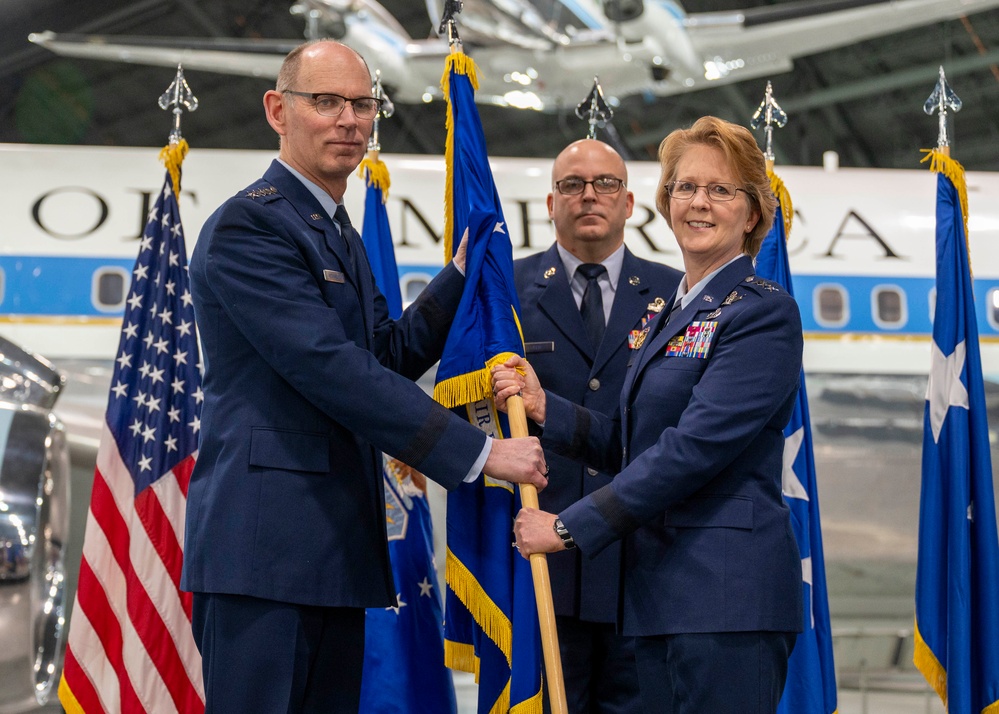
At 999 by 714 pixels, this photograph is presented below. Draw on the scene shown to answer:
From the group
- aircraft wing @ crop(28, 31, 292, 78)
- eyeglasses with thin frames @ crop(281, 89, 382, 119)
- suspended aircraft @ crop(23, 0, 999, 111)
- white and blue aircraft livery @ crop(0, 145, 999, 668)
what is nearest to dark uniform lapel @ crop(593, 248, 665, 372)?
eyeglasses with thin frames @ crop(281, 89, 382, 119)

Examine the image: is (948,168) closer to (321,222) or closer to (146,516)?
(321,222)

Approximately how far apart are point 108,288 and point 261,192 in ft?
12.0

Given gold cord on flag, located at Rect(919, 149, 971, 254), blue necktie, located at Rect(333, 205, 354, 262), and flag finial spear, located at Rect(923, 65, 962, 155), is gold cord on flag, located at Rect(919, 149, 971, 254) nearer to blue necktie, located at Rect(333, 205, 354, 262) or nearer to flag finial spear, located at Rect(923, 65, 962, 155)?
flag finial spear, located at Rect(923, 65, 962, 155)

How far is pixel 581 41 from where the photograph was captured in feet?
32.5

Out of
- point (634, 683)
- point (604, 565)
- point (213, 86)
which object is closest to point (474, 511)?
point (604, 565)

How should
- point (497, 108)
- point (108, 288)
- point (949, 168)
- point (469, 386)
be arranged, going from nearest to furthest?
point (469, 386) → point (949, 168) → point (108, 288) → point (497, 108)

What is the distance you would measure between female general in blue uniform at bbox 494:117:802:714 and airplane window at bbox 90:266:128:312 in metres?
3.99

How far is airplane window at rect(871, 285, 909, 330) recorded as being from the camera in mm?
6141

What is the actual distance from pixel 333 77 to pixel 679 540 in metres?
1.37

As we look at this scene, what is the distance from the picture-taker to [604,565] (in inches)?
120

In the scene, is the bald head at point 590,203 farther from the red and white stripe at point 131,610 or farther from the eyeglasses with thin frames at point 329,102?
the red and white stripe at point 131,610

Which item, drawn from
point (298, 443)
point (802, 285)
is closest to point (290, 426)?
point (298, 443)

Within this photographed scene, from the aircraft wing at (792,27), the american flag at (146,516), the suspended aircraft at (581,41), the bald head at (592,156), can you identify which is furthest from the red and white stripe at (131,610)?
the aircraft wing at (792,27)

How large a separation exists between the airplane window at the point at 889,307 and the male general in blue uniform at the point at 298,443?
4.21 meters
